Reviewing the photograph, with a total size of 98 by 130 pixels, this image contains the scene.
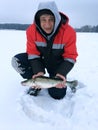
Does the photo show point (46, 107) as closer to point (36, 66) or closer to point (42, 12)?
point (36, 66)

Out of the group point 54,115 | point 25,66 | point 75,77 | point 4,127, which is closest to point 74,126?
point 54,115

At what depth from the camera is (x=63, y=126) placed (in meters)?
3.41

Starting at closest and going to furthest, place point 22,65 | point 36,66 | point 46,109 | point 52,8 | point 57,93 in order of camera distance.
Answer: point 52,8, point 46,109, point 36,66, point 57,93, point 22,65

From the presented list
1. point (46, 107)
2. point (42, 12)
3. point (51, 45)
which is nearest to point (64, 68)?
point (51, 45)

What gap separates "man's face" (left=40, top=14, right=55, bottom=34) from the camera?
12.7ft

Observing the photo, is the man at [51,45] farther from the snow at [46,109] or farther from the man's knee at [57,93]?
the snow at [46,109]

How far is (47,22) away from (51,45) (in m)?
0.35

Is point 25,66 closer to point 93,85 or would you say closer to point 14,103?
point 14,103

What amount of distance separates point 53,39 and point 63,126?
1.22 metres

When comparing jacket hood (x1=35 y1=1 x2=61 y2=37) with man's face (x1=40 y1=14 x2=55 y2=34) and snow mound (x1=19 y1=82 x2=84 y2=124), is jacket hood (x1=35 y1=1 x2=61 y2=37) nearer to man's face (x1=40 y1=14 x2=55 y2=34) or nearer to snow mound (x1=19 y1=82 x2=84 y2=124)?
man's face (x1=40 y1=14 x2=55 y2=34)

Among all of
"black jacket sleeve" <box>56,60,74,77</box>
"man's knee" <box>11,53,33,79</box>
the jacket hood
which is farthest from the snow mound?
the jacket hood

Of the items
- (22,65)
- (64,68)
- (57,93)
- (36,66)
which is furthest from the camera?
(22,65)

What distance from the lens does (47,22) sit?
388 centimetres

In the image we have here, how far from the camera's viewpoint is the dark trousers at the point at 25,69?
435 centimetres
